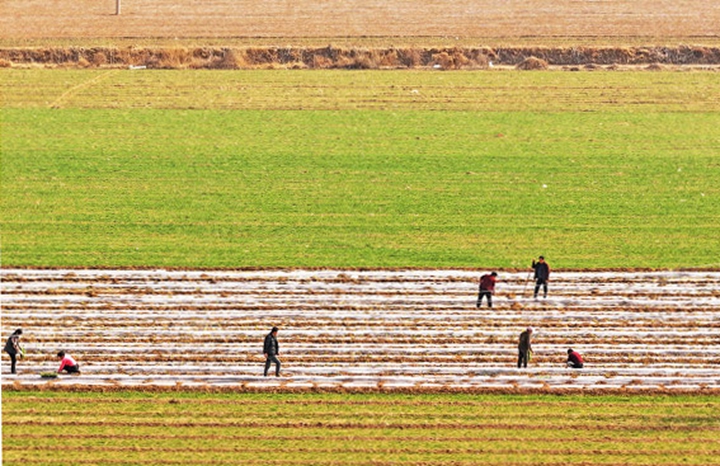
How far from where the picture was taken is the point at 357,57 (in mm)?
77312

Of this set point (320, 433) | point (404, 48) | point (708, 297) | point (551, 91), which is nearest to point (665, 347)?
point (708, 297)

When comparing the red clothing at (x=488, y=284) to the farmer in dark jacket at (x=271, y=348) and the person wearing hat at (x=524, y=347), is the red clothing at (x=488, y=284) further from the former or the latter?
the farmer in dark jacket at (x=271, y=348)

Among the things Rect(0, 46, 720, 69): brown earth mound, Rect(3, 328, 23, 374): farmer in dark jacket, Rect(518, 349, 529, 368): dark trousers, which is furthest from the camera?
Rect(0, 46, 720, 69): brown earth mound

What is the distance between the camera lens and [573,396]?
34.4m

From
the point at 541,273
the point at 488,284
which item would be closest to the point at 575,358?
the point at 488,284

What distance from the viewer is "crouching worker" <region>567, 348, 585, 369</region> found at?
35.8 m

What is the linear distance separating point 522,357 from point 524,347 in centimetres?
44

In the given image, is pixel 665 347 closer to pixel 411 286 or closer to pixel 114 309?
pixel 411 286

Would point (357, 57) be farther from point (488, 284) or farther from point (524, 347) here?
point (524, 347)

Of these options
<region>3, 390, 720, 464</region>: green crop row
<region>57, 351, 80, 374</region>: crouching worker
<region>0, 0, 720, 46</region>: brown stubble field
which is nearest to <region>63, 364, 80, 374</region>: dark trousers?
<region>57, 351, 80, 374</region>: crouching worker

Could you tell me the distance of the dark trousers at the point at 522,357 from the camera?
35.8 m

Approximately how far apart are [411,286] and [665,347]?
8.72 metres

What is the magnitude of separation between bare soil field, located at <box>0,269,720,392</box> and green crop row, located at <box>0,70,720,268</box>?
1659mm

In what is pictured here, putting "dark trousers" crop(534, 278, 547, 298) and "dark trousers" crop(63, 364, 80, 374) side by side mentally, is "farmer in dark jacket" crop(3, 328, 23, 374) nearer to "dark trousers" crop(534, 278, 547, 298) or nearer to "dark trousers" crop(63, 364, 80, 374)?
"dark trousers" crop(63, 364, 80, 374)
